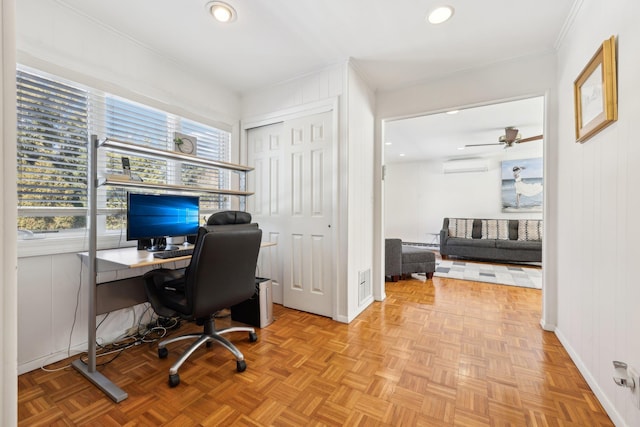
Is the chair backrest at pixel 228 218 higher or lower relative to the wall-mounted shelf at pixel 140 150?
lower

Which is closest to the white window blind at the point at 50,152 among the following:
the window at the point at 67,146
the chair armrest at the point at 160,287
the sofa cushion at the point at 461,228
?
A: the window at the point at 67,146

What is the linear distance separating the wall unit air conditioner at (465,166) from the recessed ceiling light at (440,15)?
5351 millimetres

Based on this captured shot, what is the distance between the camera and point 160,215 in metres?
2.25

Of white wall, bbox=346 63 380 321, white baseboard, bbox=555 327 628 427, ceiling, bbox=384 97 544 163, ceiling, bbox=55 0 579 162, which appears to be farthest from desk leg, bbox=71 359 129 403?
ceiling, bbox=384 97 544 163

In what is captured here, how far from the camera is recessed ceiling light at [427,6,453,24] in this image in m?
1.92

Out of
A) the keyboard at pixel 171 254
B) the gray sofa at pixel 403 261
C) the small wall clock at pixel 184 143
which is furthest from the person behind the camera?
the gray sofa at pixel 403 261

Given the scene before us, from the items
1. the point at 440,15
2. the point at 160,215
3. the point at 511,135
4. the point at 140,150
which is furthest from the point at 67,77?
the point at 511,135

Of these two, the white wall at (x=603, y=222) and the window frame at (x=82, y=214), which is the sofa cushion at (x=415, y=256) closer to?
the white wall at (x=603, y=222)

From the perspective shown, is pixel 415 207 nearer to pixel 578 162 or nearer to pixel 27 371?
pixel 578 162

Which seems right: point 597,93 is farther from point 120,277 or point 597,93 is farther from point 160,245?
point 120,277

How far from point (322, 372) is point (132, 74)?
273 centimetres

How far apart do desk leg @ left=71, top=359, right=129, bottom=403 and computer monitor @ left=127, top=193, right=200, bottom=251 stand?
2.75 ft

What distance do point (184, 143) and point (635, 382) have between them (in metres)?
3.28

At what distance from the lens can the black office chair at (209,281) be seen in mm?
1637
